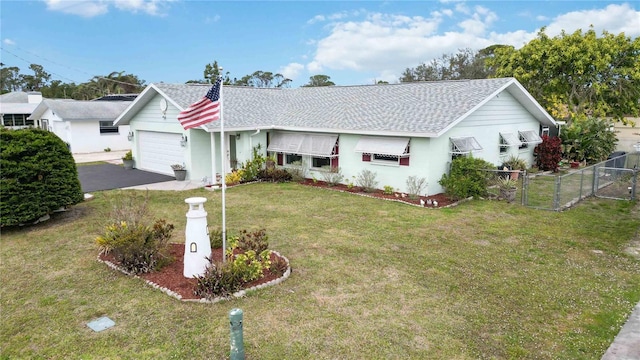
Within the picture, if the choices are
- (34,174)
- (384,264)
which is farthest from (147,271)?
(34,174)

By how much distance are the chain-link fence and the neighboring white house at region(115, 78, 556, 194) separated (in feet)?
8.41

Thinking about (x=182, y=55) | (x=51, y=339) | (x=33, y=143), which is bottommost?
(x=51, y=339)

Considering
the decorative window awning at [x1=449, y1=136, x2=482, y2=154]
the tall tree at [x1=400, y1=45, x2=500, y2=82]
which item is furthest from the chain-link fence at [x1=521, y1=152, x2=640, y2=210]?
the tall tree at [x1=400, y1=45, x2=500, y2=82]

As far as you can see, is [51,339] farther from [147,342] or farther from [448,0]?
[448,0]

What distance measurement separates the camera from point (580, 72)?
27188mm

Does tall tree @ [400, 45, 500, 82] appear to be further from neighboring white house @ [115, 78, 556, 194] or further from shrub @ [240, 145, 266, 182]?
shrub @ [240, 145, 266, 182]

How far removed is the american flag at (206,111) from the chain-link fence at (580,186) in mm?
10575

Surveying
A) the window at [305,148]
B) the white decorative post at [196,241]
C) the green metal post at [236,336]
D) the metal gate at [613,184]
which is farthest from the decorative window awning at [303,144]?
the green metal post at [236,336]

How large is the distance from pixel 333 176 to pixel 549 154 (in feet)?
38.4

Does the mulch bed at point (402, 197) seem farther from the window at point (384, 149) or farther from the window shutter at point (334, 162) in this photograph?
the window at point (384, 149)

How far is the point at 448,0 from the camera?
22219mm

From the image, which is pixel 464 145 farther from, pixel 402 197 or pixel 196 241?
pixel 196 241

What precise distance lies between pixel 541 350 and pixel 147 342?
5389 millimetres

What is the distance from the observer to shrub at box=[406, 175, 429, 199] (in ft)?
48.8
